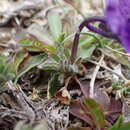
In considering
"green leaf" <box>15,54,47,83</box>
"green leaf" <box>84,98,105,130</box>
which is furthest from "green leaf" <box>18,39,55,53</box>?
"green leaf" <box>84,98,105,130</box>

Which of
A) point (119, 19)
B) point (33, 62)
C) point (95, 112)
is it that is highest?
point (119, 19)

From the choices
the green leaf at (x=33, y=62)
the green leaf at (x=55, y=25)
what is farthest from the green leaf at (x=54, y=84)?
the green leaf at (x=55, y=25)

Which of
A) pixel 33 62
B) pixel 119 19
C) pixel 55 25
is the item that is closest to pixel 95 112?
pixel 119 19

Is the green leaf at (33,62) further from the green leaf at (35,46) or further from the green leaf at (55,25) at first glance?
the green leaf at (55,25)

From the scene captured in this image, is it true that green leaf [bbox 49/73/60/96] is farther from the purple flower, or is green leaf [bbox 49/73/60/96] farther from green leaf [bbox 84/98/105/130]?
the purple flower

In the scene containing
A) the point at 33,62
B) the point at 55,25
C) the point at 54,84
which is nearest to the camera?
the point at 54,84

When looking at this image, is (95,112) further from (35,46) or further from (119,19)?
(35,46)
